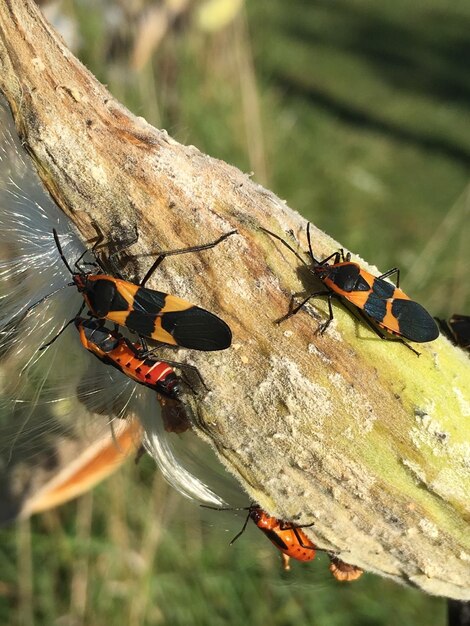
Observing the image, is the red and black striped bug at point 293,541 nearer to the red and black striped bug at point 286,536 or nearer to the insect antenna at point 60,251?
the red and black striped bug at point 286,536

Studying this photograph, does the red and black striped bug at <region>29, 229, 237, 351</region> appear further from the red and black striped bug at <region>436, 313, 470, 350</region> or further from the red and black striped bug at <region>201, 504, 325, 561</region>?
the red and black striped bug at <region>436, 313, 470, 350</region>

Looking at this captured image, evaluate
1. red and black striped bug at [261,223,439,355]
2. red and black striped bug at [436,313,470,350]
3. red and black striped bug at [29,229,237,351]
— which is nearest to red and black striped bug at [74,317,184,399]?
red and black striped bug at [29,229,237,351]

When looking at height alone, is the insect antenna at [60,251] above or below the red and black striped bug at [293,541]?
above

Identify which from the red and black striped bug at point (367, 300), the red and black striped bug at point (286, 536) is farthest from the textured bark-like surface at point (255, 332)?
the red and black striped bug at point (286, 536)

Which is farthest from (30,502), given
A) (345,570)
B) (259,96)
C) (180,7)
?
(259,96)

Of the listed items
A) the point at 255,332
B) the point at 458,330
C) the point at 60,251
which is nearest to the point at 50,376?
the point at 60,251

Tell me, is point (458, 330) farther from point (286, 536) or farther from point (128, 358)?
point (128, 358)

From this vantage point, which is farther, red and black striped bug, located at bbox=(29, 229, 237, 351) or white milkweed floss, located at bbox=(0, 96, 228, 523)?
white milkweed floss, located at bbox=(0, 96, 228, 523)
